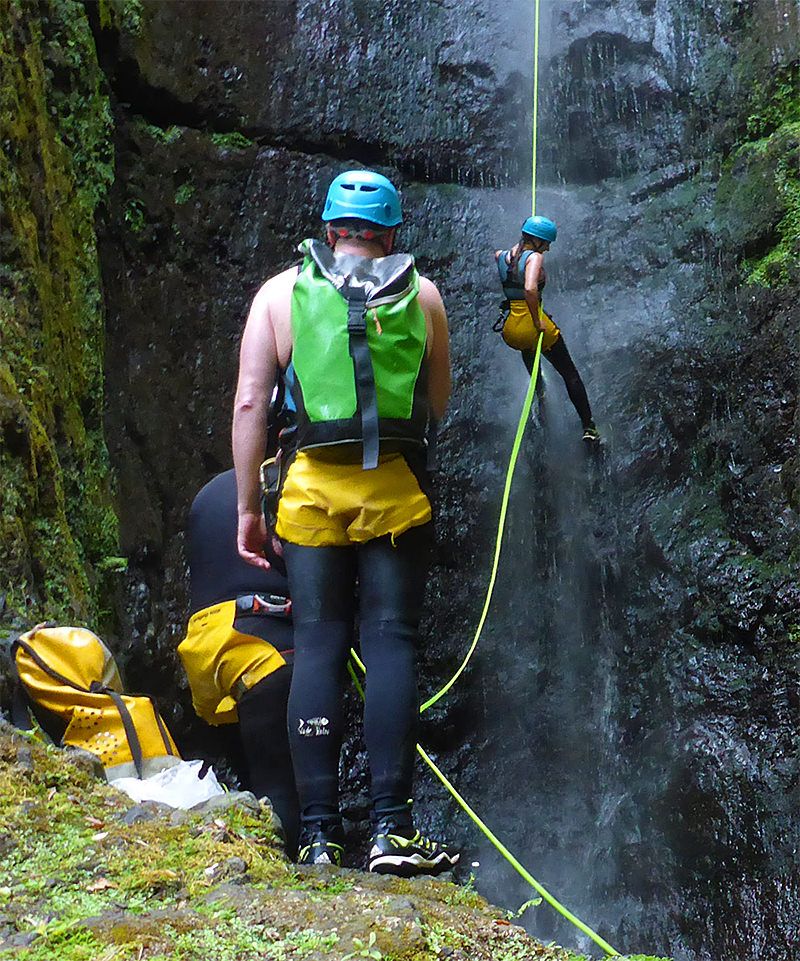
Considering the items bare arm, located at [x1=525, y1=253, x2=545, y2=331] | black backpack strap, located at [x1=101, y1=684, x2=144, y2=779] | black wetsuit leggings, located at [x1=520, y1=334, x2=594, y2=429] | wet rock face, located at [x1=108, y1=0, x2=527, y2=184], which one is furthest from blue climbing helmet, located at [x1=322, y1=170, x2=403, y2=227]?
wet rock face, located at [x1=108, y1=0, x2=527, y2=184]

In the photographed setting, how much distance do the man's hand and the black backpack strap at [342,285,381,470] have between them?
20.6 inches

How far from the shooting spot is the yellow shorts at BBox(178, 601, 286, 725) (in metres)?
3.65

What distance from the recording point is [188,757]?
6098mm

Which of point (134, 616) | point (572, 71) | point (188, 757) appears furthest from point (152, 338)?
point (572, 71)

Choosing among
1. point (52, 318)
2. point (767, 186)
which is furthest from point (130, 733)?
point (767, 186)

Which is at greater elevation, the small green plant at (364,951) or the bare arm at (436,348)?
the bare arm at (436,348)

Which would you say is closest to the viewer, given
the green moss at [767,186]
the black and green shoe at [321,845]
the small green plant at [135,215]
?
the black and green shoe at [321,845]

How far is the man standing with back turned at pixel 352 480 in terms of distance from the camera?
9.21 feet

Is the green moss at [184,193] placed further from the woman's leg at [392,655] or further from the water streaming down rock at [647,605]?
the woman's leg at [392,655]

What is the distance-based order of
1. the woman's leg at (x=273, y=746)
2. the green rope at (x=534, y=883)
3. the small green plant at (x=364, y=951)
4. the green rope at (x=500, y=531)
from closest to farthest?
the small green plant at (x=364, y=951)
the green rope at (x=534, y=883)
the woman's leg at (x=273, y=746)
the green rope at (x=500, y=531)

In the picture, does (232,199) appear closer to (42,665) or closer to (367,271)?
(367,271)

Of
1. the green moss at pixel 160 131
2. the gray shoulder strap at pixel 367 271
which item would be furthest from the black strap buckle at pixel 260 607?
the green moss at pixel 160 131

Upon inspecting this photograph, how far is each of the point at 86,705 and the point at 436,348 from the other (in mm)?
1555

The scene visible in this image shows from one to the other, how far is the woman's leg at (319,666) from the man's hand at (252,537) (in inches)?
11.1
